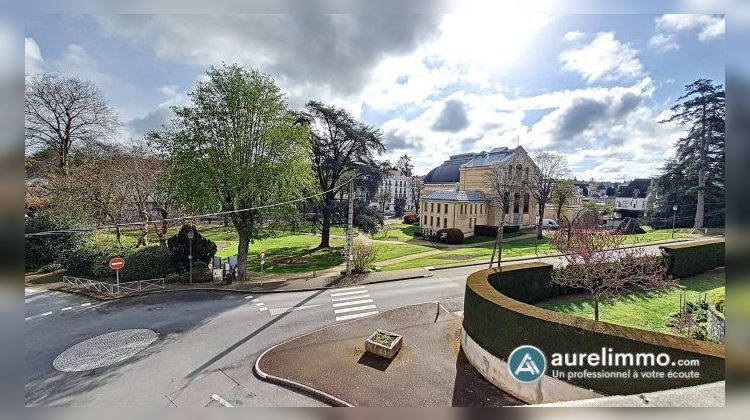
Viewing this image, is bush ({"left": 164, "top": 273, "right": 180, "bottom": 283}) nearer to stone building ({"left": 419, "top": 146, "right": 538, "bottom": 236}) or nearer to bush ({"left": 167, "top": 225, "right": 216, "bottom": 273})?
bush ({"left": 167, "top": 225, "right": 216, "bottom": 273})

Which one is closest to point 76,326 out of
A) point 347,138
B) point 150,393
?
point 150,393

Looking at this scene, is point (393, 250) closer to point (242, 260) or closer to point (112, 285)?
point (242, 260)

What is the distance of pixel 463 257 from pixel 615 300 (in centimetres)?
1115

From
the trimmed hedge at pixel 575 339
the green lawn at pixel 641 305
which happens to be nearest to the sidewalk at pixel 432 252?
the green lawn at pixel 641 305

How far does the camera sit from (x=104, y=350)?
891cm

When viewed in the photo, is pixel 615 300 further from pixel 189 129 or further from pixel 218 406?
pixel 189 129

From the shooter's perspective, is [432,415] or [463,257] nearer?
[432,415]

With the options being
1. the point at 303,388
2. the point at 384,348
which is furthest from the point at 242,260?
the point at 384,348

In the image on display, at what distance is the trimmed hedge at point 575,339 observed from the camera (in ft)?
17.6

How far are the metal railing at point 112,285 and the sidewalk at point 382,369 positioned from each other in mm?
10212

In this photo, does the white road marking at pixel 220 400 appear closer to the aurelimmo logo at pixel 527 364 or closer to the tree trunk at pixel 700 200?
the aurelimmo logo at pixel 527 364

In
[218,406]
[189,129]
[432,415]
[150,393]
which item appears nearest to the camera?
[432,415]

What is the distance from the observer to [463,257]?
22.8 metres
